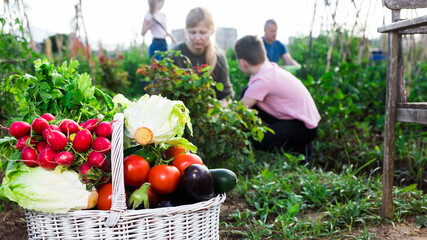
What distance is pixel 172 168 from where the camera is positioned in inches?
59.5

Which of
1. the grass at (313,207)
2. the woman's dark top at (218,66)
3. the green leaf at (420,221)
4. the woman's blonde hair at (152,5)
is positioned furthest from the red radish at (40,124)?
the woman's blonde hair at (152,5)

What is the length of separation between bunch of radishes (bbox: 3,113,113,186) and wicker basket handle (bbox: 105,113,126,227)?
10 cm

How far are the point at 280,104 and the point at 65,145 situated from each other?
9.16ft

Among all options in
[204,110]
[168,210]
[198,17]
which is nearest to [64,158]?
[168,210]

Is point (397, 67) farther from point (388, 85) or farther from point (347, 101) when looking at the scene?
point (347, 101)

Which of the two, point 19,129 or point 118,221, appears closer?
point 118,221

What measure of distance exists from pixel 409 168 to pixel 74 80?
2.87 m

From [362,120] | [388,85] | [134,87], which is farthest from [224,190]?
[134,87]

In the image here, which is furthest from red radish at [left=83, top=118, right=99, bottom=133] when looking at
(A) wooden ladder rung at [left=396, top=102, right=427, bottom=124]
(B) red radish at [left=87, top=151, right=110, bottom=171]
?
(A) wooden ladder rung at [left=396, top=102, right=427, bottom=124]

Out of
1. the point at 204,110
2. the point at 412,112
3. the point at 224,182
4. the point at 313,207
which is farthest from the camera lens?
the point at 204,110

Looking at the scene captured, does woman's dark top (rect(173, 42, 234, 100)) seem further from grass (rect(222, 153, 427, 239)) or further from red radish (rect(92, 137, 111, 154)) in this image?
red radish (rect(92, 137, 111, 154))

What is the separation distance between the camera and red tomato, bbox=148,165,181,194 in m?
1.47

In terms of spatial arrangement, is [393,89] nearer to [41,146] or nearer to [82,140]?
[82,140]

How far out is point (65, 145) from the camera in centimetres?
137
